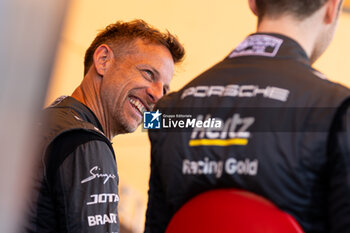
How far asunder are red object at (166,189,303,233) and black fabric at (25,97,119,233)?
19.4 inches

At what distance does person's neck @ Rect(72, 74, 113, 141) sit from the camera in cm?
192

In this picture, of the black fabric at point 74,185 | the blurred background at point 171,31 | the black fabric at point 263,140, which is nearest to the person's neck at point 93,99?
the black fabric at point 74,185

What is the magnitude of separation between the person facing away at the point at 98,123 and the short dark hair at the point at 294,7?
0.54 metres

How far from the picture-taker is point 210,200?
37.7 inches

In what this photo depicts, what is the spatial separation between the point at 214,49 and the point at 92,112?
3.61 metres

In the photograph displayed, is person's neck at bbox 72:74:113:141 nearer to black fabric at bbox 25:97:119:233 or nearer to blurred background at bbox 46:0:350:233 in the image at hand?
black fabric at bbox 25:97:119:233

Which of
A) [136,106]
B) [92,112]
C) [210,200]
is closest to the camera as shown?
[210,200]

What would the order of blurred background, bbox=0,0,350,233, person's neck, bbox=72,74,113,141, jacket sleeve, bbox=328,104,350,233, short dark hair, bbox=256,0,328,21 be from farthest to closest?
blurred background, bbox=0,0,350,233 < person's neck, bbox=72,74,113,141 < short dark hair, bbox=256,0,328,21 < jacket sleeve, bbox=328,104,350,233

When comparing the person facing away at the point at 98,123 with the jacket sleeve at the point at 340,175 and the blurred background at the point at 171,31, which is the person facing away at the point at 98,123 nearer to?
the jacket sleeve at the point at 340,175

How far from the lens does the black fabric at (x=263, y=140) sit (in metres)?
0.87

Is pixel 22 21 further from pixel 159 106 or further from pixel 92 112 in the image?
pixel 92 112

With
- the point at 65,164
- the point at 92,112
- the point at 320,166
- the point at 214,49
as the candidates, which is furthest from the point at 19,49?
the point at 214,49

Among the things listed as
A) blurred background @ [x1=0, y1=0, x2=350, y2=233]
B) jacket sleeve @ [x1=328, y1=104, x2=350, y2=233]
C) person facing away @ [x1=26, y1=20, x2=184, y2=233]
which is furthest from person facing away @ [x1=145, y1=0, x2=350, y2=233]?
blurred background @ [x1=0, y1=0, x2=350, y2=233]

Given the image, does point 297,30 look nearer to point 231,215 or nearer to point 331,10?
point 331,10
